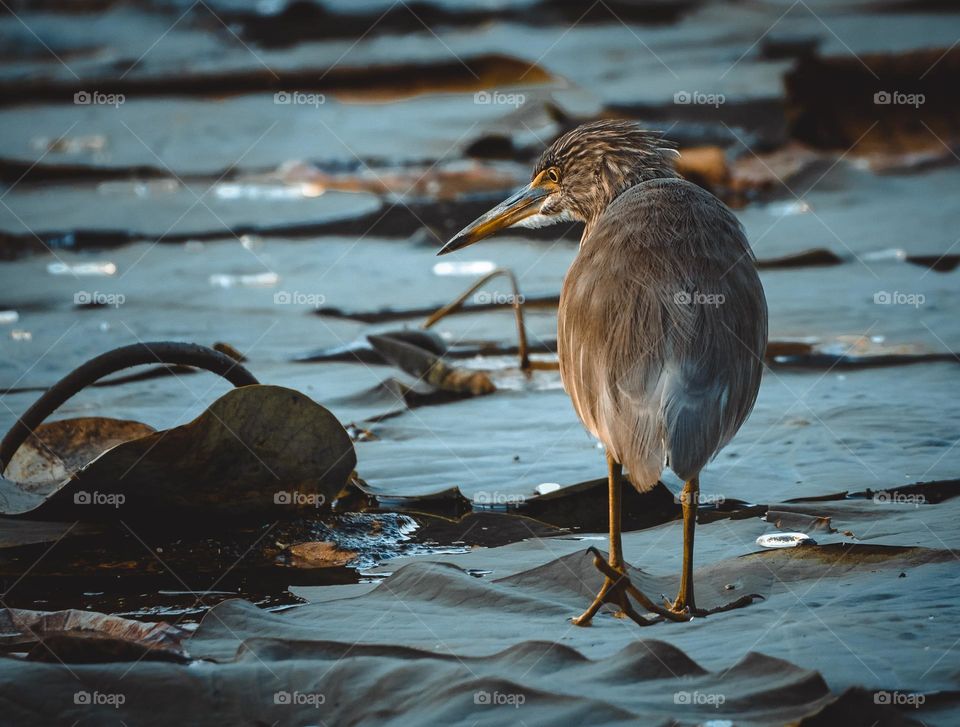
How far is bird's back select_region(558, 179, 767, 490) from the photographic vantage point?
2785mm

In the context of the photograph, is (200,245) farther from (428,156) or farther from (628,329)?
(628,329)

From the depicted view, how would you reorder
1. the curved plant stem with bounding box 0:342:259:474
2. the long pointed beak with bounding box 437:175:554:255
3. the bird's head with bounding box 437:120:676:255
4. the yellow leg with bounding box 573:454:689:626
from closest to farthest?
1. the yellow leg with bounding box 573:454:689:626
2. the curved plant stem with bounding box 0:342:259:474
3. the bird's head with bounding box 437:120:676:255
4. the long pointed beak with bounding box 437:175:554:255

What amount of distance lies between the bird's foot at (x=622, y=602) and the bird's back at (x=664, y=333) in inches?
9.9

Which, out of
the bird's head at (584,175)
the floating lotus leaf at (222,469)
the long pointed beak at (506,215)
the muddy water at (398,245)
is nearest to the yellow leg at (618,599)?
the muddy water at (398,245)

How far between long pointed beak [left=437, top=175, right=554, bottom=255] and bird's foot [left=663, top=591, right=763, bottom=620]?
163 cm

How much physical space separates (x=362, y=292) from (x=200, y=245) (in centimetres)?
131

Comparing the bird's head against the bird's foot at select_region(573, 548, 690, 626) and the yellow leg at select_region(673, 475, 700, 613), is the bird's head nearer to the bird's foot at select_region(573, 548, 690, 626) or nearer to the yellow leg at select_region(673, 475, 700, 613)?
the yellow leg at select_region(673, 475, 700, 613)

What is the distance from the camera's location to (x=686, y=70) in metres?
9.72

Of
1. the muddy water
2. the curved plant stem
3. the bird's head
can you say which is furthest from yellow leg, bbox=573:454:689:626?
the bird's head

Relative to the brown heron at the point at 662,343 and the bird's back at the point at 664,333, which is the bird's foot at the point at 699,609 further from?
the bird's back at the point at 664,333

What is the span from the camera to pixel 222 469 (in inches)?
124

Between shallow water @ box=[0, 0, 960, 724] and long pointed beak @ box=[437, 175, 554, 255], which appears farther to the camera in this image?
long pointed beak @ box=[437, 175, 554, 255]

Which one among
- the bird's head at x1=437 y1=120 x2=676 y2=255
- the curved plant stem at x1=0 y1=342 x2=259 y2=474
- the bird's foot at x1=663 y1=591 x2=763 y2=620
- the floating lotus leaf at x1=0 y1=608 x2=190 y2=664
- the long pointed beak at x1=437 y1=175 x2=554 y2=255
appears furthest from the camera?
the long pointed beak at x1=437 y1=175 x2=554 y2=255

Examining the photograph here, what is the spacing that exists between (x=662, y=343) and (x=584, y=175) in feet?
3.90
